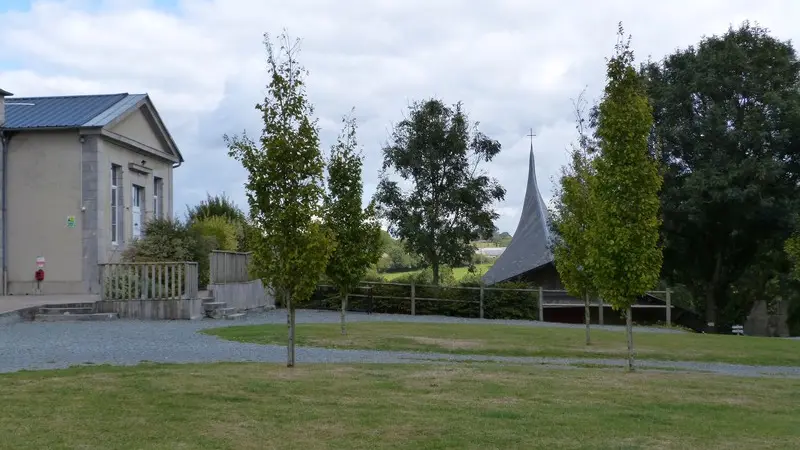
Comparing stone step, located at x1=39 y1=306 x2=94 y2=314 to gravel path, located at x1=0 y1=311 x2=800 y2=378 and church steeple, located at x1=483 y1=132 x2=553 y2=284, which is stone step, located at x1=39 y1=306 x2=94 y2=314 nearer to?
gravel path, located at x1=0 y1=311 x2=800 y2=378

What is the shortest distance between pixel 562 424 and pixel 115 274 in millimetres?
16580

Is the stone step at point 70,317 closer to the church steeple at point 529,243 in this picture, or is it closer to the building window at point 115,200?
the building window at point 115,200

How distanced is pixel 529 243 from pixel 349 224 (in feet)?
74.0

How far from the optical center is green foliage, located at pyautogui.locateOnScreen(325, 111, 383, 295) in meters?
19.9

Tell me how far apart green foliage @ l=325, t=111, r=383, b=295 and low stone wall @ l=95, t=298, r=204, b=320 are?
4.85 metres

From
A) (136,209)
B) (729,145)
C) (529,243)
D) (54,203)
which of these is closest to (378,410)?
(54,203)

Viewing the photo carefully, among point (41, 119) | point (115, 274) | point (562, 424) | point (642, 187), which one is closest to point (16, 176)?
point (41, 119)

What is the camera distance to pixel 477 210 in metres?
34.9

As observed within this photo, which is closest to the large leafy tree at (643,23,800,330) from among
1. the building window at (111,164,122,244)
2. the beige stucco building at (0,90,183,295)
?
the building window at (111,164,122,244)

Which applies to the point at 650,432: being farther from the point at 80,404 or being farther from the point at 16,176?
the point at 16,176

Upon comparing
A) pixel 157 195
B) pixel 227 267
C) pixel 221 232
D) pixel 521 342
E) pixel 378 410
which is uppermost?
pixel 157 195

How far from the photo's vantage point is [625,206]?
14.3m

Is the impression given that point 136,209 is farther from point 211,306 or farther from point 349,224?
point 349,224

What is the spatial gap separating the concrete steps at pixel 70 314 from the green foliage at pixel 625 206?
12792 mm
